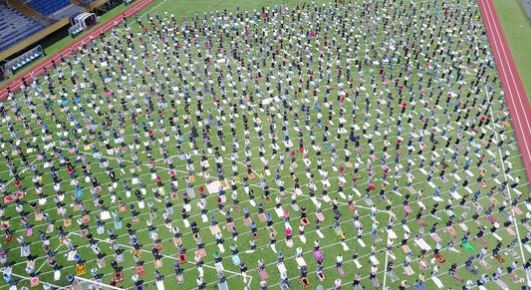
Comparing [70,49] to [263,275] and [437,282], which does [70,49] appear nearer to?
[263,275]

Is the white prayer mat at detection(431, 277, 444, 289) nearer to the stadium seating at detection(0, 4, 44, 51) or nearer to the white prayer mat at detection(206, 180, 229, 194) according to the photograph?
the white prayer mat at detection(206, 180, 229, 194)

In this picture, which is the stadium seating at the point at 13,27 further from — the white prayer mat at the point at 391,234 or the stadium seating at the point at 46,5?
the white prayer mat at the point at 391,234

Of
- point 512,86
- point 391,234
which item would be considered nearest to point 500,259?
point 391,234

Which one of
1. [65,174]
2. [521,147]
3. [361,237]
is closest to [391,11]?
[521,147]

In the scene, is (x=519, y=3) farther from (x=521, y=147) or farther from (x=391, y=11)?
(x=521, y=147)

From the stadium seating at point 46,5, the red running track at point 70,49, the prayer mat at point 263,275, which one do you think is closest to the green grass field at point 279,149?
the prayer mat at point 263,275

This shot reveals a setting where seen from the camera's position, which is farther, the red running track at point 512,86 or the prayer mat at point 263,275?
the red running track at point 512,86

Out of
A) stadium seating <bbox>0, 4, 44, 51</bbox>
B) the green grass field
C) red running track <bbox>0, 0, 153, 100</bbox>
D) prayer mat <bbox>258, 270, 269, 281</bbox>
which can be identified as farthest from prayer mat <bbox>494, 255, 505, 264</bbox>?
stadium seating <bbox>0, 4, 44, 51</bbox>
